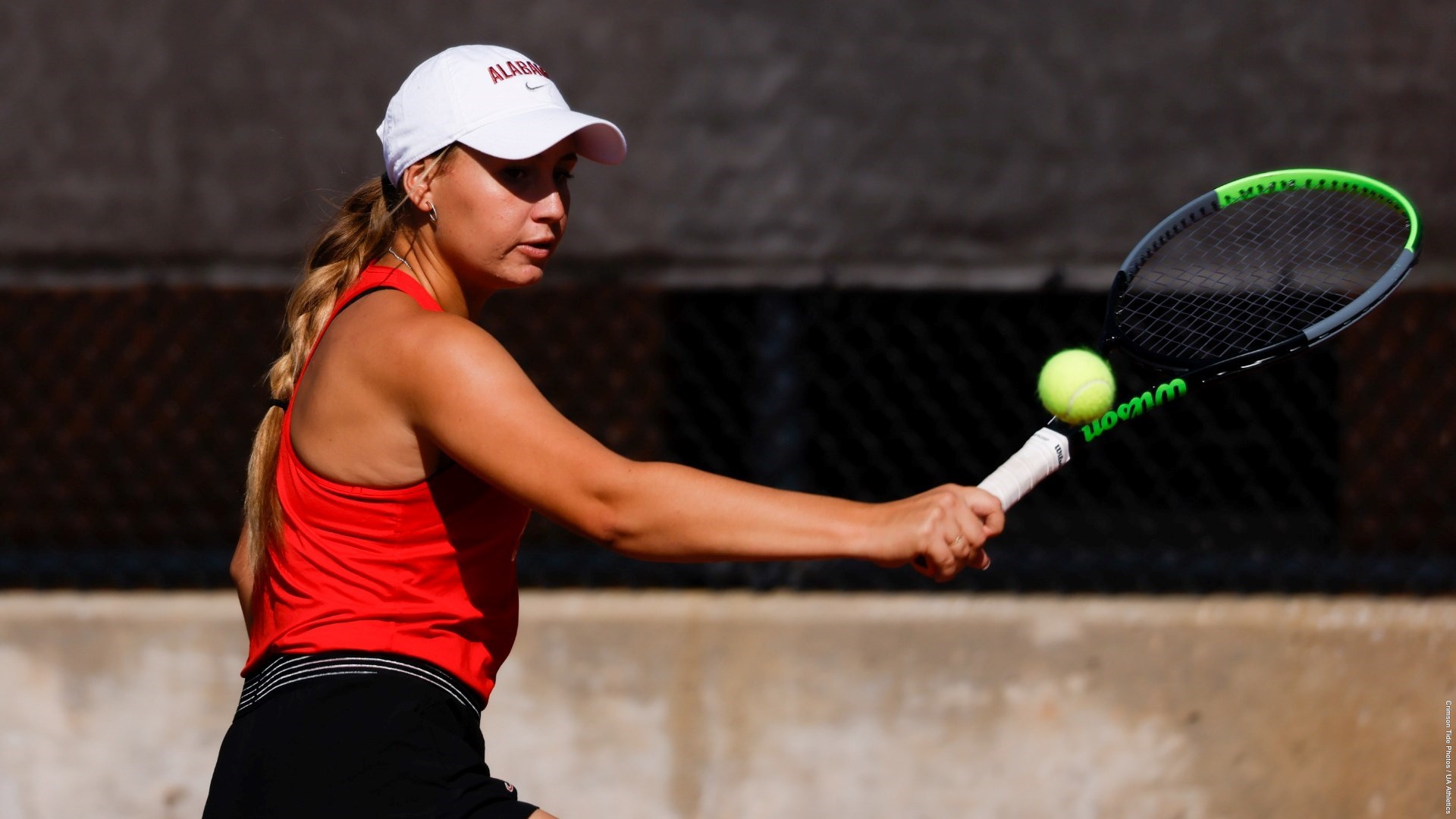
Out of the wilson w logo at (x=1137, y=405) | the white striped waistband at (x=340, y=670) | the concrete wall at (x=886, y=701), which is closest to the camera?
the white striped waistband at (x=340, y=670)

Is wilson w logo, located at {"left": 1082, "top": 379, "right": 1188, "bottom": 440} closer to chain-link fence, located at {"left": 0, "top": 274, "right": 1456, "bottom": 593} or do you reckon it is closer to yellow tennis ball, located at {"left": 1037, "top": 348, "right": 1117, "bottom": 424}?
yellow tennis ball, located at {"left": 1037, "top": 348, "right": 1117, "bottom": 424}

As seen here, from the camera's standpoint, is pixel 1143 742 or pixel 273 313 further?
pixel 273 313

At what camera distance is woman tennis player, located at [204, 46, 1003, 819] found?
1.76m

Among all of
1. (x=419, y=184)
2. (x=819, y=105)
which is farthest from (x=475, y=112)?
(x=819, y=105)

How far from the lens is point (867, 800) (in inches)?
133

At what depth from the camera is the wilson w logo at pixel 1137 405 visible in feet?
7.06

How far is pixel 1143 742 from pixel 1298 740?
345 mm

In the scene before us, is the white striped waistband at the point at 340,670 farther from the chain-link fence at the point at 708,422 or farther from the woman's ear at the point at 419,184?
the chain-link fence at the point at 708,422

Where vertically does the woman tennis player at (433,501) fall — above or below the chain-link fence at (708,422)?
above

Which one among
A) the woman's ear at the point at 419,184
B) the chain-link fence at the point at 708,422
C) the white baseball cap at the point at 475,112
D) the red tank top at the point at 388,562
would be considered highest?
the white baseball cap at the point at 475,112

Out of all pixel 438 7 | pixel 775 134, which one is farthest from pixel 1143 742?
pixel 438 7

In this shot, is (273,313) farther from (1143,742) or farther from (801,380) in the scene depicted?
(1143,742)

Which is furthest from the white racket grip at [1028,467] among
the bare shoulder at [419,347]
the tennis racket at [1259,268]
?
the bare shoulder at [419,347]

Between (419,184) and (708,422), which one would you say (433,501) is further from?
(708,422)
